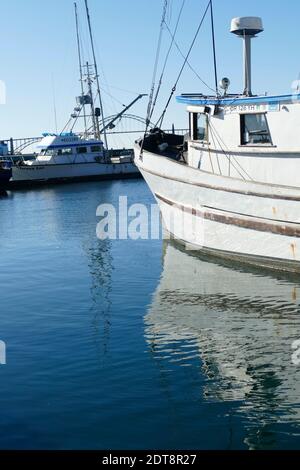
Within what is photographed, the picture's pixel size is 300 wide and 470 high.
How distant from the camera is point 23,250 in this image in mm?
22703

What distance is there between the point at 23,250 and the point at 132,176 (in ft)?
139

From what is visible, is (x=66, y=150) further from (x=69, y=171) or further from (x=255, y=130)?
(x=255, y=130)

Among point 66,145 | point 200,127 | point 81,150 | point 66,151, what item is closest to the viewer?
point 200,127

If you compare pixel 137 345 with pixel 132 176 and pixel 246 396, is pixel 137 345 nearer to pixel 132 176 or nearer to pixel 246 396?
pixel 246 396

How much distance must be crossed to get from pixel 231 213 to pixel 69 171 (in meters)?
44.3

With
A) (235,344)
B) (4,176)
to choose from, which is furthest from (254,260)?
(4,176)

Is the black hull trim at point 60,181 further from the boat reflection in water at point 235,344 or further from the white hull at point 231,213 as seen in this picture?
the boat reflection in water at point 235,344

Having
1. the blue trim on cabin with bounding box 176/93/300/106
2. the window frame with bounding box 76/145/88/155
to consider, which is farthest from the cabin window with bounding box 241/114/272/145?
the window frame with bounding box 76/145/88/155

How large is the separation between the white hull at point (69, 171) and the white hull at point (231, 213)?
3823 cm

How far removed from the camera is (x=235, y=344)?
11.2 meters

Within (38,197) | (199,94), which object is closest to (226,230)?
(199,94)

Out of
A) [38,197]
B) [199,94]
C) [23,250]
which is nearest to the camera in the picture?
[199,94]

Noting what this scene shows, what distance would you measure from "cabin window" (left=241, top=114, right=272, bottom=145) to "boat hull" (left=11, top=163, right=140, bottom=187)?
40.5 m

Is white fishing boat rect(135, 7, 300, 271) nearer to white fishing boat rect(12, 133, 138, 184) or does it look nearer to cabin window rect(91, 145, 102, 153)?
white fishing boat rect(12, 133, 138, 184)
